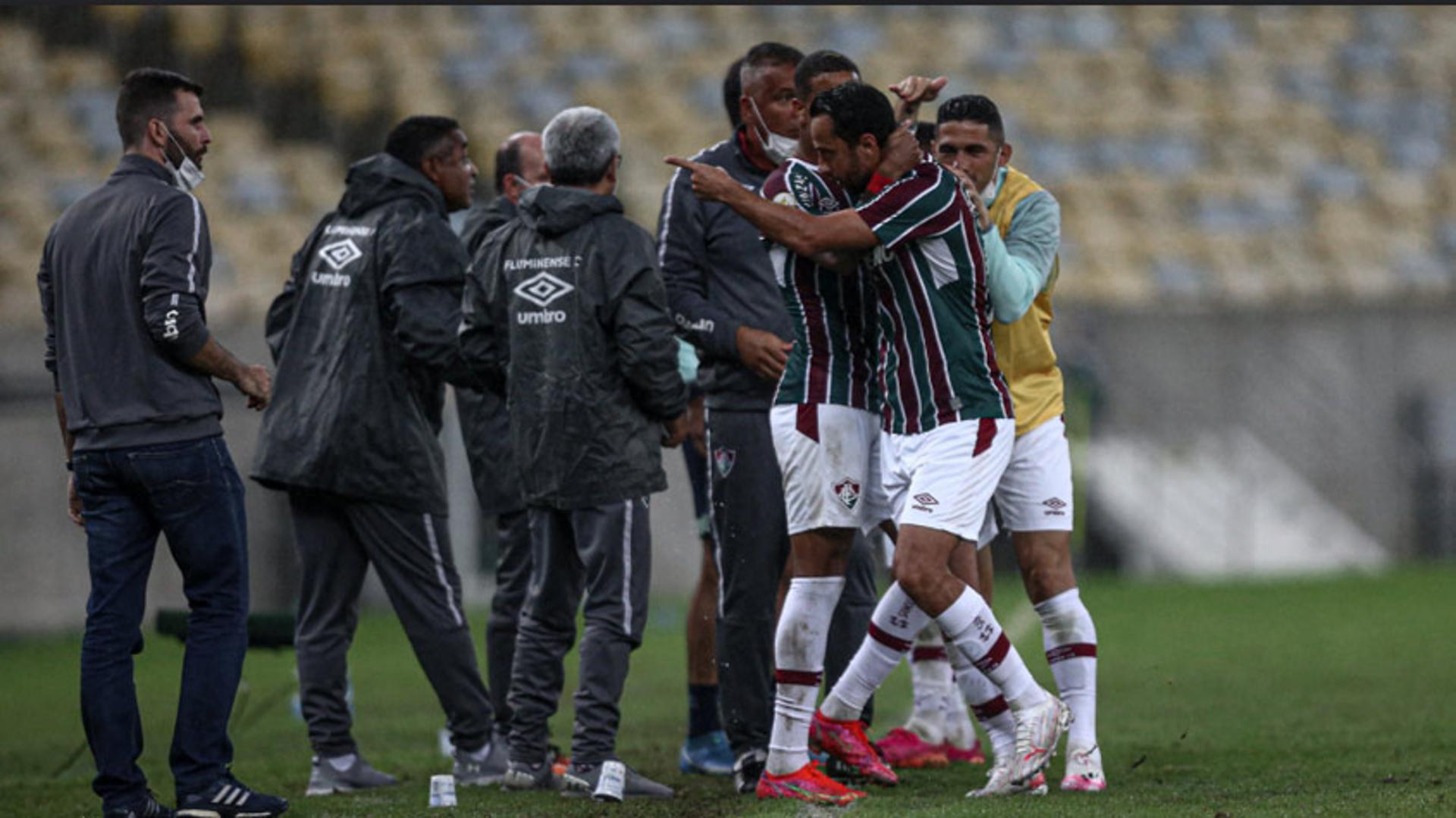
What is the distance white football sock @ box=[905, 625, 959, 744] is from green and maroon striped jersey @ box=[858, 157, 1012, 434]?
1461mm

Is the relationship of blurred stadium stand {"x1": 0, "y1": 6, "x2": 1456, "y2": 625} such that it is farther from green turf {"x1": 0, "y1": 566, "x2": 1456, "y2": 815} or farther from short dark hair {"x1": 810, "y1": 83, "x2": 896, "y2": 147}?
short dark hair {"x1": 810, "y1": 83, "x2": 896, "y2": 147}

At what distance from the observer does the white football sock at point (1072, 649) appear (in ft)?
20.8

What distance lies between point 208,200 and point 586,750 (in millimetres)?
10867

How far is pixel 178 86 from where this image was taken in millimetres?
5988

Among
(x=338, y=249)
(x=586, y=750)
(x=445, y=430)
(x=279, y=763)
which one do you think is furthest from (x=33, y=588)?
(x=586, y=750)

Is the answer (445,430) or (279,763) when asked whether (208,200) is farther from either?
(279,763)

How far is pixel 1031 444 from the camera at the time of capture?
21.0 ft

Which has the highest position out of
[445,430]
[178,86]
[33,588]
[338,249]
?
[178,86]

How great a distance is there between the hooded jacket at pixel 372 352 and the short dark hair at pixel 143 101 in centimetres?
111

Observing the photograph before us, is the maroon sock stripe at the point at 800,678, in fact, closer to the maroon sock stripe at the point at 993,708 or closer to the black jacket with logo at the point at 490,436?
the maroon sock stripe at the point at 993,708

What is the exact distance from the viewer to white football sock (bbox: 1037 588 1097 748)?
633 centimetres

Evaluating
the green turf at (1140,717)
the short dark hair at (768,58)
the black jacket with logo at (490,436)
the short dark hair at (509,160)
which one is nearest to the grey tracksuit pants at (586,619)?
the green turf at (1140,717)

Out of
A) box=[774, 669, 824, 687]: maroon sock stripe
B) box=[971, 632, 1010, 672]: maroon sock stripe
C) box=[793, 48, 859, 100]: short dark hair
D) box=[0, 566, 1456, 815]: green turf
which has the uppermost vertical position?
box=[793, 48, 859, 100]: short dark hair

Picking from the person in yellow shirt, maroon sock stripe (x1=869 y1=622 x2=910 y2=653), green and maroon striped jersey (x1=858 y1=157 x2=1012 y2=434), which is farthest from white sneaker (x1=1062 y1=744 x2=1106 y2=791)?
green and maroon striped jersey (x1=858 y1=157 x2=1012 y2=434)
